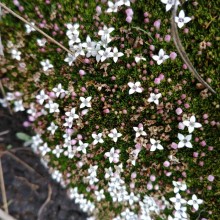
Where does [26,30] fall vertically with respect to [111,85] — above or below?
above

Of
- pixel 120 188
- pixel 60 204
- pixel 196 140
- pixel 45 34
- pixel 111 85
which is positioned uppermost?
pixel 45 34

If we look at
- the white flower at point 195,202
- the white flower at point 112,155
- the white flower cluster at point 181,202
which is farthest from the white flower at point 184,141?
the white flower at point 112,155

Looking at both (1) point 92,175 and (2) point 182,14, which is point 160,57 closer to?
(2) point 182,14

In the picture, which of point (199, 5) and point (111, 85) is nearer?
point (199, 5)

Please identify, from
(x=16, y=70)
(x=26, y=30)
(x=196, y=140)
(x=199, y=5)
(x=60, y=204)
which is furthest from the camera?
(x=60, y=204)

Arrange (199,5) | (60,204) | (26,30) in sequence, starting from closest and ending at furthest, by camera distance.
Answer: (199,5) < (26,30) < (60,204)

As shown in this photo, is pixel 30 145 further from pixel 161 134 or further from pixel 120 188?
pixel 161 134

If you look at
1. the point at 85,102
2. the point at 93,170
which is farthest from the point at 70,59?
the point at 93,170

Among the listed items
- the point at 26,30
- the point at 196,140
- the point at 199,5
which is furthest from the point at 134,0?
the point at 196,140
